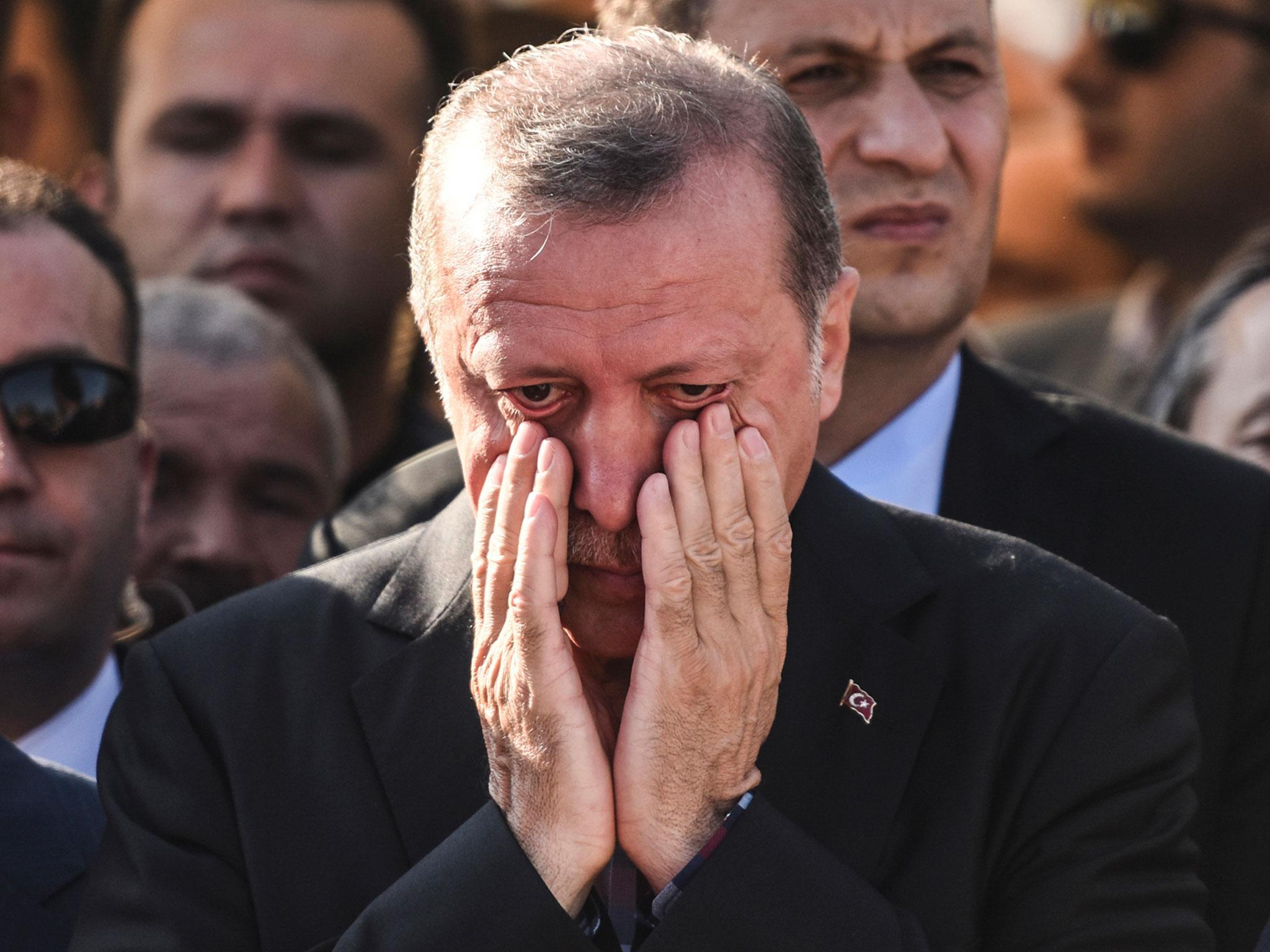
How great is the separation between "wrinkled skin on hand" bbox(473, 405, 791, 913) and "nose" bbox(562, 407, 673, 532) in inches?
1.2

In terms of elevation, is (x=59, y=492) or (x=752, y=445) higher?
(x=752, y=445)

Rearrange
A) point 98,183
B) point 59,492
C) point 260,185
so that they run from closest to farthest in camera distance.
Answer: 1. point 59,492
2. point 260,185
3. point 98,183

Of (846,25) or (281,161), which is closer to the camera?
(846,25)

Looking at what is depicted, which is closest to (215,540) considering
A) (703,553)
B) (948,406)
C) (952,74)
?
(948,406)

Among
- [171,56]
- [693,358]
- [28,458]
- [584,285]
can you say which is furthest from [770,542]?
[171,56]

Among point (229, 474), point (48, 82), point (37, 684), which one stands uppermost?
point (48, 82)

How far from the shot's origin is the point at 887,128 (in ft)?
12.8

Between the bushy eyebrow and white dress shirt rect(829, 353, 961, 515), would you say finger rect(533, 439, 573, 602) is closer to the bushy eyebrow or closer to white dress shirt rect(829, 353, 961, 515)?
white dress shirt rect(829, 353, 961, 515)

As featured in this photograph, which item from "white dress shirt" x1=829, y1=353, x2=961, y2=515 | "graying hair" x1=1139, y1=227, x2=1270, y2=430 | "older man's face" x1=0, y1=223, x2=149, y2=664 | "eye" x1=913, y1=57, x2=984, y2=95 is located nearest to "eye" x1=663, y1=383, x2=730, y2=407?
"white dress shirt" x1=829, y1=353, x2=961, y2=515

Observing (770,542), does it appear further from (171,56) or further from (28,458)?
(171,56)

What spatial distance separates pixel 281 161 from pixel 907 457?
2809mm

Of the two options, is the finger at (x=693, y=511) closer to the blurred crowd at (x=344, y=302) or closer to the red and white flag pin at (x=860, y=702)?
the red and white flag pin at (x=860, y=702)

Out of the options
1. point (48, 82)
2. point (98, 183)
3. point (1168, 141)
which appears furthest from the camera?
point (48, 82)

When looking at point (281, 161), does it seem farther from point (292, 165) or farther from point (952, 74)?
point (952, 74)
